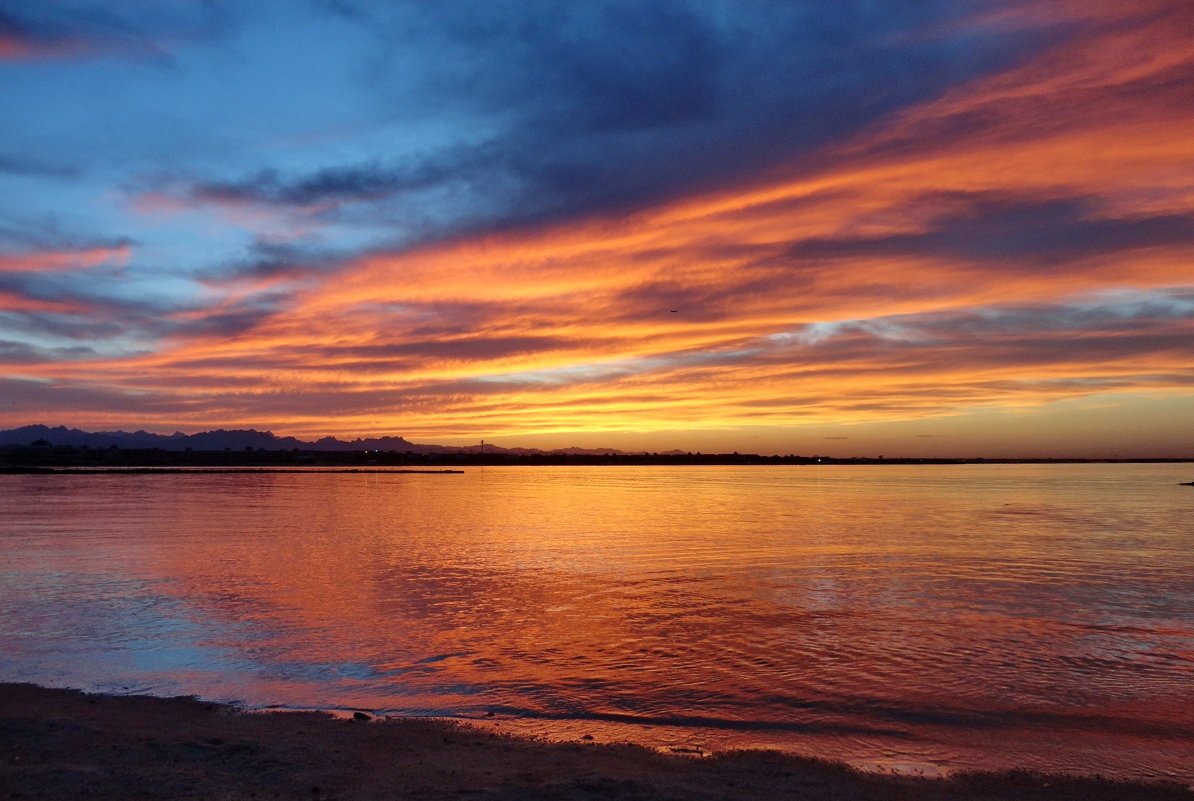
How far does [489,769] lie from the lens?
929 centimetres

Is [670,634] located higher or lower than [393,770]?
lower

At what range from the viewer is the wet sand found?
8.50 meters

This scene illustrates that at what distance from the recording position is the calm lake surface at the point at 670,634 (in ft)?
39.1

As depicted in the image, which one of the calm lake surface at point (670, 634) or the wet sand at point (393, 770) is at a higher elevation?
the wet sand at point (393, 770)

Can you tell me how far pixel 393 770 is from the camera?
363 inches

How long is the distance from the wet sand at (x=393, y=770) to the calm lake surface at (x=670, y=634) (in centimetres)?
97

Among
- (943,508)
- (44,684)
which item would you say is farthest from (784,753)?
(943,508)

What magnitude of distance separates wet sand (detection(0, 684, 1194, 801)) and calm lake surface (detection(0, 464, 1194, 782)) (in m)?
0.97

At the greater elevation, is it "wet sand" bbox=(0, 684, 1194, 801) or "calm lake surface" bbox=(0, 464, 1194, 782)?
"wet sand" bbox=(0, 684, 1194, 801)

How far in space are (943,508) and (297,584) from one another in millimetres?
53662

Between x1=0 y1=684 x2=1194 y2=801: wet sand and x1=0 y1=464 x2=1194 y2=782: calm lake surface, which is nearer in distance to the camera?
x1=0 y1=684 x2=1194 y2=801: wet sand

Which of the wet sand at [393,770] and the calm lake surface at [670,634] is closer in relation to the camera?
the wet sand at [393,770]

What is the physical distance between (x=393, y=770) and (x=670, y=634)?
31.1 feet

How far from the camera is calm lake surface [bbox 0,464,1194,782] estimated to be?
11922mm
